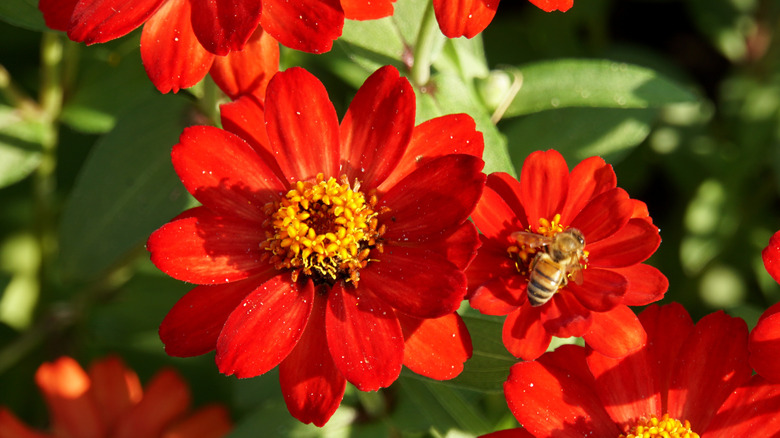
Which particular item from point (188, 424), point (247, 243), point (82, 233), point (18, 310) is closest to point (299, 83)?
point (247, 243)

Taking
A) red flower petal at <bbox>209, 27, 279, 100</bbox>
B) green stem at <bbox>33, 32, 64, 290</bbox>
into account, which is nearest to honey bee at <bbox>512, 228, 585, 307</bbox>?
red flower petal at <bbox>209, 27, 279, 100</bbox>

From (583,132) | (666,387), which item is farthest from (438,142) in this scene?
(583,132)

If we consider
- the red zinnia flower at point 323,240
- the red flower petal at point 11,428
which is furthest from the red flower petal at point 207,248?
the red flower petal at point 11,428

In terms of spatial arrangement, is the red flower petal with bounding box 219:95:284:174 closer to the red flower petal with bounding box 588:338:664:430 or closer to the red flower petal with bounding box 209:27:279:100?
the red flower petal with bounding box 209:27:279:100

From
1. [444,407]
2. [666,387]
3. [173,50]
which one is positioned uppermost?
[173,50]

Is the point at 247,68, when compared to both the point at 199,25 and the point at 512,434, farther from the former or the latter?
the point at 512,434

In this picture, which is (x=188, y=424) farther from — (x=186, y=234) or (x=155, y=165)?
(x=186, y=234)
